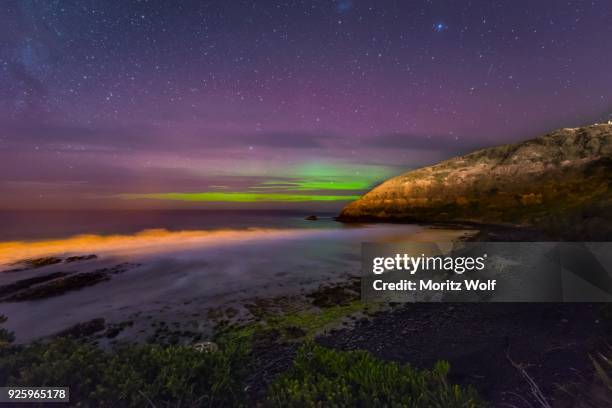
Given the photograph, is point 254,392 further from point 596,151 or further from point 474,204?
point 596,151

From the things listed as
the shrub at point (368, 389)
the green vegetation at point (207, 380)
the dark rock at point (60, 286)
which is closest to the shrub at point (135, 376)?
the green vegetation at point (207, 380)

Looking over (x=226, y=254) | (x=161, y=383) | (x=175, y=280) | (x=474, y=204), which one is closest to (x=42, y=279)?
(x=175, y=280)

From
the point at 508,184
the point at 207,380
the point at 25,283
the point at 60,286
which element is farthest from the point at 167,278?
the point at 508,184

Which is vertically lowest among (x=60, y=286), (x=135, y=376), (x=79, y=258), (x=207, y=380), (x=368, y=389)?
(x=60, y=286)

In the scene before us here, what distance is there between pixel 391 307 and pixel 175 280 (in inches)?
658

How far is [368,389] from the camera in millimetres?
4633

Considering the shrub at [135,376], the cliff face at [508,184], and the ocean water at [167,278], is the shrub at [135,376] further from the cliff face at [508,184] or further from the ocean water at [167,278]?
the cliff face at [508,184]

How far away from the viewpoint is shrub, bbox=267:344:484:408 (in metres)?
4.32

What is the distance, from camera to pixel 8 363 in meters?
5.19

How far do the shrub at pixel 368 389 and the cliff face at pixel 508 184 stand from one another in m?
44.7

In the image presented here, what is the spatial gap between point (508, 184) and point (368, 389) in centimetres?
7228

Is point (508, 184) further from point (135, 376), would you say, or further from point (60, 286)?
point (60, 286)

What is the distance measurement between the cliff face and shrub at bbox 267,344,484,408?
44.7m

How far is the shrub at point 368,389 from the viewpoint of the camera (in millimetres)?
4320
